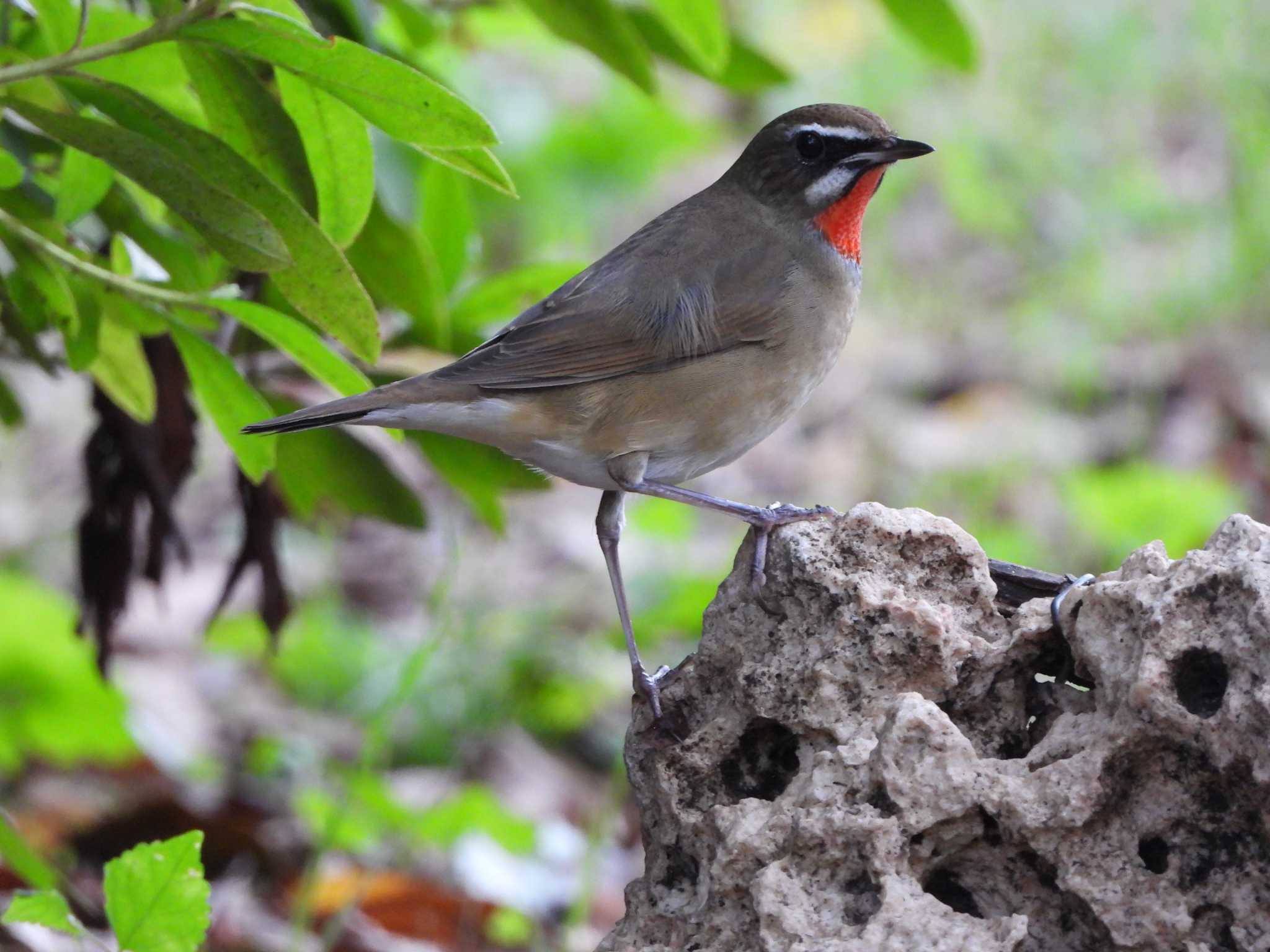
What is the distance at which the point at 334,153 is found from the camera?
281 cm

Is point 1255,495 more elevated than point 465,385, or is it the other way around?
point 1255,495

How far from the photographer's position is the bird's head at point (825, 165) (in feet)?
13.4

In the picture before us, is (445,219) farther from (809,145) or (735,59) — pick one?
(809,145)

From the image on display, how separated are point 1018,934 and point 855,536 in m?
0.70

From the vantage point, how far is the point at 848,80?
39.0 ft

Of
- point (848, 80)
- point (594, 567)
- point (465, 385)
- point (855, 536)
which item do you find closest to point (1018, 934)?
point (855, 536)

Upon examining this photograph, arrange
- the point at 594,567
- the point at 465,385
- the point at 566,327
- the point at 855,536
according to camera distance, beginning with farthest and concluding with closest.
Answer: the point at 594,567, the point at 566,327, the point at 465,385, the point at 855,536

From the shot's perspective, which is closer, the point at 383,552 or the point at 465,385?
the point at 465,385

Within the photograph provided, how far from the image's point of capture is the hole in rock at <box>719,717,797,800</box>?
271 cm

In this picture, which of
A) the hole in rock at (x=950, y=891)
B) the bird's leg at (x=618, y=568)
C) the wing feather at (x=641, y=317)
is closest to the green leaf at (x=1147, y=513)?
the wing feather at (x=641, y=317)

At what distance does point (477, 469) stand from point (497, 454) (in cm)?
7

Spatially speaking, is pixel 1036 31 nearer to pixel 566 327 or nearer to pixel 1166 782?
pixel 566 327

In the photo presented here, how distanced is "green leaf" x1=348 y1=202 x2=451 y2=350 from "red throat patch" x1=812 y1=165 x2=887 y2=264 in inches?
44.5

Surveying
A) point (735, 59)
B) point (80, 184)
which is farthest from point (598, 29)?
point (80, 184)
